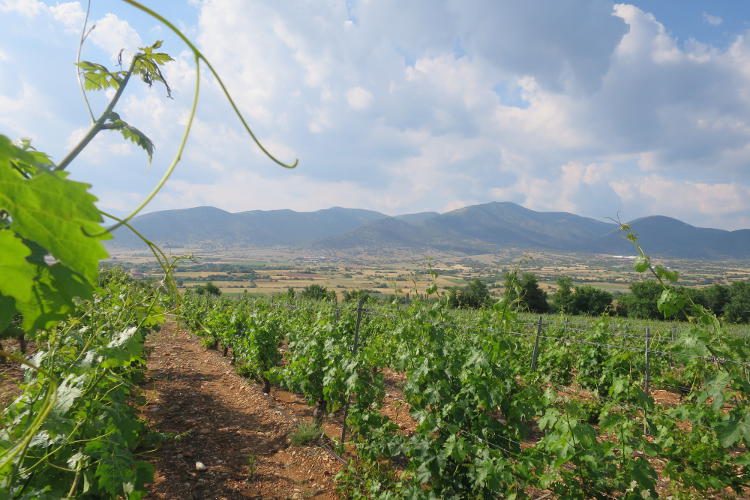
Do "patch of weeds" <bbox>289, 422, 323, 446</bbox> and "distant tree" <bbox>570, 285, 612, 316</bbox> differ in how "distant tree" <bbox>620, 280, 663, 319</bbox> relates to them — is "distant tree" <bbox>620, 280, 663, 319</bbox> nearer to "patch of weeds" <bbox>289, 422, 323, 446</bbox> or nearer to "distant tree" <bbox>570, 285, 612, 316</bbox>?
"distant tree" <bbox>570, 285, 612, 316</bbox>

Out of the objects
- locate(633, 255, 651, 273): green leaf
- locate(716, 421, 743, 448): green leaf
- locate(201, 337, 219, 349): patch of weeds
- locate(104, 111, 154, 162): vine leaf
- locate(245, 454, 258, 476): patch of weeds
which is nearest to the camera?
locate(104, 111, 154, 162): vine leaf

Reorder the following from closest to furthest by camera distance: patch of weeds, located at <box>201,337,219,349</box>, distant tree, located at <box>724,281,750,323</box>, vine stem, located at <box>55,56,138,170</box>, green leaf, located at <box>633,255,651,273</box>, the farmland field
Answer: vine stem, located at <box>55,56,138,170</box> → green leaf, located at <box>633,255,651,273</box> → the farmland field → patch of weeds, located at <box>201,337,219,349</box> → distant tree, located at <box>724,281,750,323</box>

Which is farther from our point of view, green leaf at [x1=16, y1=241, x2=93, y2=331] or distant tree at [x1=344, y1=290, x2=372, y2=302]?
distant tree at [x1=344, y1=290, x2=372, y2=302]

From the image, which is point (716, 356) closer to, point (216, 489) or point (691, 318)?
point (691, 318)

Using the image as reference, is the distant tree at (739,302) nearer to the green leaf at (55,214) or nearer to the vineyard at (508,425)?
the vineyard at (508,425)

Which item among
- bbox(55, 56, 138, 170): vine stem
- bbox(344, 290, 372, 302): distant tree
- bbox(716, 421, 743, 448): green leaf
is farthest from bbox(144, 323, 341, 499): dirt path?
bbox(55, 56, 138, 170): vine stem

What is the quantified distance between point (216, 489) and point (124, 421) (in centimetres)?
232

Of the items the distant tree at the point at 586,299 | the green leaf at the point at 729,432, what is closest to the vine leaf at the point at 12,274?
the green leaf at the point at 729,432

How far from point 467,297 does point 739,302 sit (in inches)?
1700

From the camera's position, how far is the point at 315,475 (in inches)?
180

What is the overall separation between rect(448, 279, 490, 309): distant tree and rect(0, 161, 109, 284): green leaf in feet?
14.2

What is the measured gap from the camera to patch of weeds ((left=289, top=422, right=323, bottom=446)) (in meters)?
5.13

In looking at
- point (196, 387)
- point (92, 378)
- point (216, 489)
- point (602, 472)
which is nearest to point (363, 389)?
point (216, 489)

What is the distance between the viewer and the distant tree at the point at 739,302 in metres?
46.8
